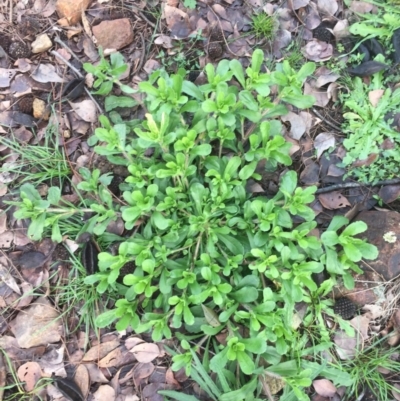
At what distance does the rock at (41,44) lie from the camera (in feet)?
10.1

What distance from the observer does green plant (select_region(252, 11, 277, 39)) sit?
10.0ft

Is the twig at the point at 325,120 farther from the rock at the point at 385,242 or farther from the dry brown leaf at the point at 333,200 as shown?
the rock at the point at 385,242

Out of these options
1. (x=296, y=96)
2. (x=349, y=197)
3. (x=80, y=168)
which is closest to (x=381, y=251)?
(x=349, y=197)

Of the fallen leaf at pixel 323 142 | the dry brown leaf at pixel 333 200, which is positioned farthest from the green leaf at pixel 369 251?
the fallen leaf at pixel 323 142

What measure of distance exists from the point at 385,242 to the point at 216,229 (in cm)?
101

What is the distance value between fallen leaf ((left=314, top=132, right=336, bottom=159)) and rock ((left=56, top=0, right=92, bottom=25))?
172 cm

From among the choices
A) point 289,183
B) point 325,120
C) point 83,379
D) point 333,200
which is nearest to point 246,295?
point 289,183

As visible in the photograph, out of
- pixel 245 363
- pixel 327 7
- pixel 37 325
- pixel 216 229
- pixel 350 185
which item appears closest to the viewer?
pixel 245 363

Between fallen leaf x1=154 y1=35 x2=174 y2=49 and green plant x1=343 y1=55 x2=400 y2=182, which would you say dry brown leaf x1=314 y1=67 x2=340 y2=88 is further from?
fallen leaf x1=154 y1=35 x2=174 y2=49

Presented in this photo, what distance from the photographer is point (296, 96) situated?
8.23 ft

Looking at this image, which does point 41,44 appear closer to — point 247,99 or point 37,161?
point 37,161

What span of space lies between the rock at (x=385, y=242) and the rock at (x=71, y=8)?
2252 millimetres

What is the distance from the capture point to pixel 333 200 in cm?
293

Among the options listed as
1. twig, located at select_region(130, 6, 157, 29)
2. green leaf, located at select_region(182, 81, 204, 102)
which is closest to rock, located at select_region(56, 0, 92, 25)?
twig, located at select_region(130, 6, 157, 29)
